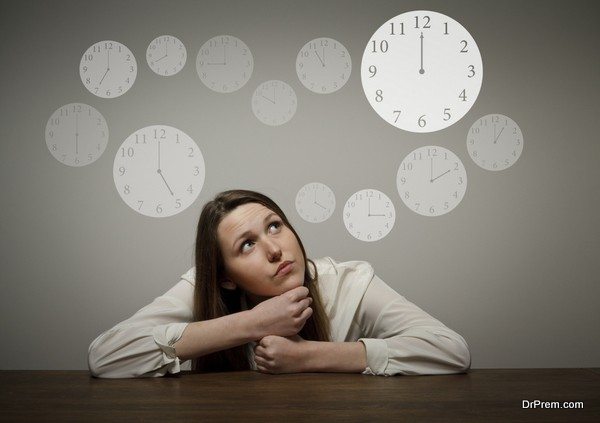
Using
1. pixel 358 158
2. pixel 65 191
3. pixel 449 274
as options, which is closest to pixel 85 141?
pixel 65 191

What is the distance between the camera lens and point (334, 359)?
53.1 inches

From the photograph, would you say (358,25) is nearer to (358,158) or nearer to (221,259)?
(358,158)

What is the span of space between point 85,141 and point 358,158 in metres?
1.24

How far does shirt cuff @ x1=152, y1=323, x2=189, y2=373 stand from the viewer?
4.60ft

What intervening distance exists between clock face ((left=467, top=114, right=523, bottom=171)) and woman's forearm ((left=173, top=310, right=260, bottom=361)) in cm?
167

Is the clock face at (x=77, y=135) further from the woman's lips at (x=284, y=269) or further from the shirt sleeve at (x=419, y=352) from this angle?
the shirt sleeve at (x=419, y=352)

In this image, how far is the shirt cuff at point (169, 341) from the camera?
140 cm

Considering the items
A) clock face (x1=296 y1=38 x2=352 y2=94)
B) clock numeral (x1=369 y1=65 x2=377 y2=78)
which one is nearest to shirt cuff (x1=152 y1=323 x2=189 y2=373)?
clock face (x1=296 y1=38 x2=352 y2=94)

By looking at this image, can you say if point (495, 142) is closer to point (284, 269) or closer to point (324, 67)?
point (324, 67)

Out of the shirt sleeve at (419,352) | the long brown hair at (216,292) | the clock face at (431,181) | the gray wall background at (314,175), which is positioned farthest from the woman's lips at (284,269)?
the clock face at (431,181)

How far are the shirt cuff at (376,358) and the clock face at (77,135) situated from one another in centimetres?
185

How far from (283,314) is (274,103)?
1560 mm

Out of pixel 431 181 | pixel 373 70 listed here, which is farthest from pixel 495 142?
pixel 373 70

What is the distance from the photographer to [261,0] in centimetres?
279
